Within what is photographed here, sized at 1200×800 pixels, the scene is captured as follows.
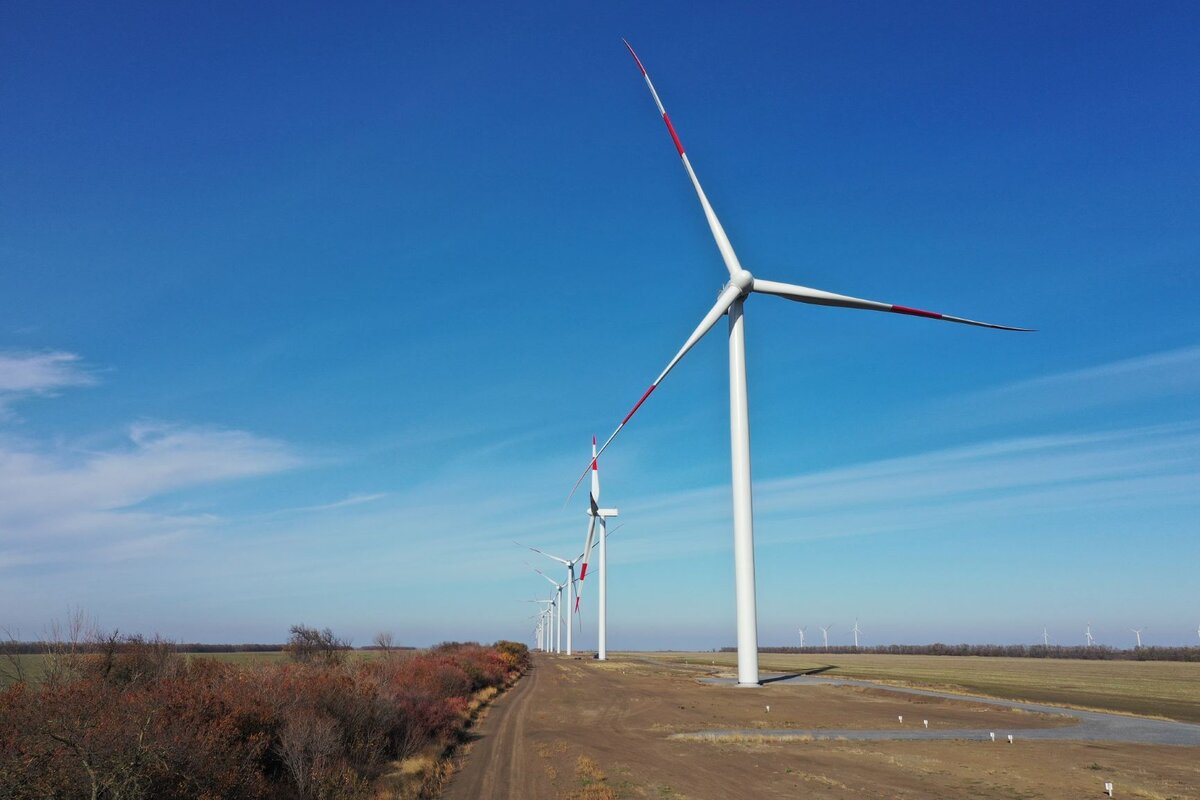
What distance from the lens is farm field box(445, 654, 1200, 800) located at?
20109 mm

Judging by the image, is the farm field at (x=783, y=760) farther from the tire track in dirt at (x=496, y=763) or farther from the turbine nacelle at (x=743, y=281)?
the turbine nacelle at (x=743, y=281)

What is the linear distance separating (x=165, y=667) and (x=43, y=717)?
1319 cm

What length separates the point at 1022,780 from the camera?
70.0 ft

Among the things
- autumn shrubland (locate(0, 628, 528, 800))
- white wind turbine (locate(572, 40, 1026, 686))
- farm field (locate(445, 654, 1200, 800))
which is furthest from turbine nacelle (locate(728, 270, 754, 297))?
→ autumn shrubland (locate(0, 628, 528, 800))

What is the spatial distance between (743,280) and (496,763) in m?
36.7

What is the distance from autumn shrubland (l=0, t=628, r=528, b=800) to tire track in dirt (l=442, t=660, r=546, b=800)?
106cm

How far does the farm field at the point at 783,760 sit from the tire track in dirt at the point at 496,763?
2.2 inches

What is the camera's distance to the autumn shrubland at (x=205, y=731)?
477 inches

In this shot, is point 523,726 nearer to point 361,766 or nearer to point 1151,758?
point 361,766

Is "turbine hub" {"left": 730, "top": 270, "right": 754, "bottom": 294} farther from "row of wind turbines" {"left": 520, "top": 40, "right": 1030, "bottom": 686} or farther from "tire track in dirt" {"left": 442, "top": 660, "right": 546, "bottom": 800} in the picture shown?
"tire track in dirt" {"left": 442, "top": 660, "right": 546, "bottom": 800}

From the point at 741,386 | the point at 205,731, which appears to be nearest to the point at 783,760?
the point at 205,731

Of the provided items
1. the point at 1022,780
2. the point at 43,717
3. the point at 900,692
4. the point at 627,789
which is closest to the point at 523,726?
the point at 627,789

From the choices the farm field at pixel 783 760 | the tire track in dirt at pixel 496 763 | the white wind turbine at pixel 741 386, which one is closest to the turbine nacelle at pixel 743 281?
the white wind turbine at pixel 741 386

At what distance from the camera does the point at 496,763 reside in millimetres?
24703
